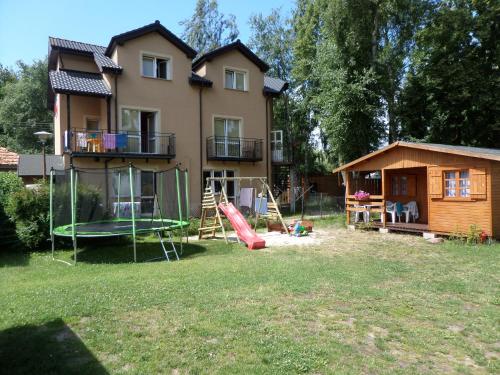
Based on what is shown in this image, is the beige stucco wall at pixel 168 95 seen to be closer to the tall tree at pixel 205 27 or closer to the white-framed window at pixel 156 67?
the white-framed window at pixel 156 67

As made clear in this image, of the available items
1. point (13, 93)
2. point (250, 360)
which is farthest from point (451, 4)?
point (13, 93)

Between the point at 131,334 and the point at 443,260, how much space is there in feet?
24.5

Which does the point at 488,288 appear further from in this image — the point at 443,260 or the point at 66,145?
the point at 66,145

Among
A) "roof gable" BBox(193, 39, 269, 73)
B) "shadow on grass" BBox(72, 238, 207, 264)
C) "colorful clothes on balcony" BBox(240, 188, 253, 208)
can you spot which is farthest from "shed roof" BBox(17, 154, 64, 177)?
"roof gable" BBox(193, 39, 269, 73)

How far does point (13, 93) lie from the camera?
38969mm

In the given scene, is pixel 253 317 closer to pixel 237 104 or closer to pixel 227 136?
pixel 227 136

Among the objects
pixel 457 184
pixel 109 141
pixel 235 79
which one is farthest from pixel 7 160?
pixel 457 184

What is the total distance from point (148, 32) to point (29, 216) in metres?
11.0

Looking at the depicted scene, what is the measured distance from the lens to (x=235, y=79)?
2128 cm

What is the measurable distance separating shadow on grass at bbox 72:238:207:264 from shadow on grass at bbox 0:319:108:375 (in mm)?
4863

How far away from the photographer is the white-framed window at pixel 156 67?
1875cm

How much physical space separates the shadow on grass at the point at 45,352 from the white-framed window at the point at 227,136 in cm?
1605

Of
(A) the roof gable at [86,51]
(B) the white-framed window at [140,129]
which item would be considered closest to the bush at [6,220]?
(B) the white-framed window at [140,129]

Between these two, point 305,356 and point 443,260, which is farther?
point 443,260
